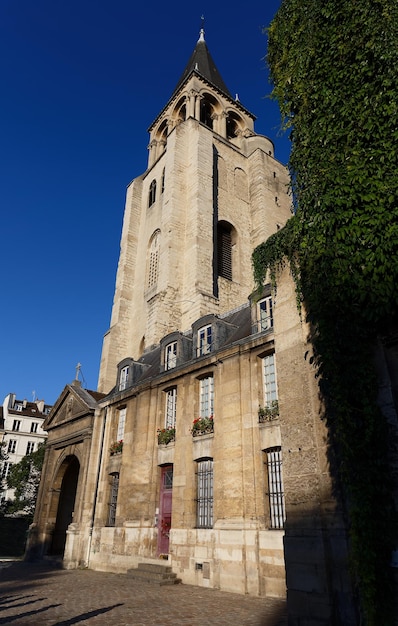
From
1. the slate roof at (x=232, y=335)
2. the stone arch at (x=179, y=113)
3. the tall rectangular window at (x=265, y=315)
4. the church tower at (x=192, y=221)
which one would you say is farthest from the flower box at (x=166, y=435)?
the stone arch at (x=179, y=113)

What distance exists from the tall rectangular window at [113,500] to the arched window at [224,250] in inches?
596

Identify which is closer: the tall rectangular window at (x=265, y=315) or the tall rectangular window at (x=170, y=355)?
the tall rectangular window at (x=265, y=315)

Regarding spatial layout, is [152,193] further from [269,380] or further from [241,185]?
[269,380]

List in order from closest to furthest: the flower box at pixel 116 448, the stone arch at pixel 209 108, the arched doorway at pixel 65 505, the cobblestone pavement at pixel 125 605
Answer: the cobblestone pavement at pixel 125 605
the flower box at pixel 116 448
the arched doorway at pixel 65 505
the stone arch at pixel 209 108

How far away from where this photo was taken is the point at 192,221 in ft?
87.4

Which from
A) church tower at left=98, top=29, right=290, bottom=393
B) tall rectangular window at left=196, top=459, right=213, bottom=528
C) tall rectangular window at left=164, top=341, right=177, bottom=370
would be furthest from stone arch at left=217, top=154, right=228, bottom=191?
tall rectangular window at left=196, top=459, right=213, bottom=528

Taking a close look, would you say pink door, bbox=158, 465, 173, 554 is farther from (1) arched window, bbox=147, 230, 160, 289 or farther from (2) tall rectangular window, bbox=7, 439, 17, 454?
(2) tall rectangular window, bbox=7, 439, 17, 454

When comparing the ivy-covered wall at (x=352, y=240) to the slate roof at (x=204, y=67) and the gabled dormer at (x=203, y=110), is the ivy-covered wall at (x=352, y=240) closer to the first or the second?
the gabled dormer at (x=203, y=110)

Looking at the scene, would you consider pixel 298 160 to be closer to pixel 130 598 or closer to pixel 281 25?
pixel 281 25

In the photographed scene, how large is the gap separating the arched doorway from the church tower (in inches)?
248

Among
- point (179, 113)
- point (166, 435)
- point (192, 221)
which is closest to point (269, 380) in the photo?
point (166, 435)

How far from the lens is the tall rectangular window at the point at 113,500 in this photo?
51.1 feet

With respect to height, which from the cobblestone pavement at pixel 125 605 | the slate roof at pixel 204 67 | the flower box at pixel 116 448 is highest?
the slate roof at pixel 204 67

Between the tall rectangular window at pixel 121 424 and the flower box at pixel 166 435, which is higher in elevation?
the tall rectangular window at pixel 121 424
